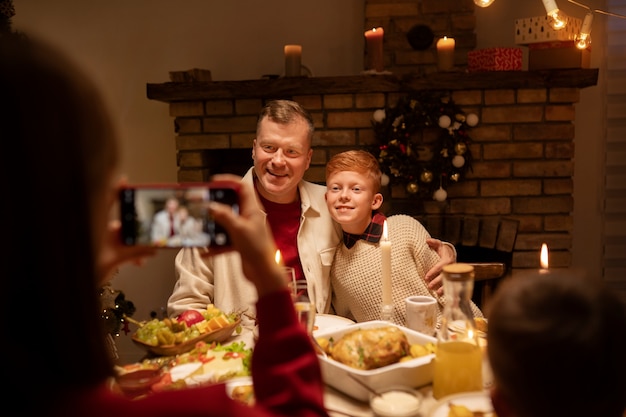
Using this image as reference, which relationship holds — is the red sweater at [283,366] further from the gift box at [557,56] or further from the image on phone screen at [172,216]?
the gift box at [557,56]

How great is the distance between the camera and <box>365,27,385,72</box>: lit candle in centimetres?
284

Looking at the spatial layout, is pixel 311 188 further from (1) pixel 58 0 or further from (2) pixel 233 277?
(1) pixel 58 0

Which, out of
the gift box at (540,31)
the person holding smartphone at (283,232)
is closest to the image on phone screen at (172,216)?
the person holding smartphone at (283,232)

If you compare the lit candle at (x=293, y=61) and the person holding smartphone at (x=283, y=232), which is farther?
the lit candle at (x=293, y=61)

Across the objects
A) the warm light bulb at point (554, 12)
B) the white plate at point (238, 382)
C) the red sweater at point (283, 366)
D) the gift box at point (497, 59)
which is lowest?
the white plate at point (238, 382)

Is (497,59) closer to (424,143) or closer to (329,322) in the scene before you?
(424,143)

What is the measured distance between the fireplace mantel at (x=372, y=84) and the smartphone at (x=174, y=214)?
213cm

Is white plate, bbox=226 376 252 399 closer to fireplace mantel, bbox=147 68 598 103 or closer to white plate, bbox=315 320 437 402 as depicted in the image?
white plate, bbox=315 320 437 402

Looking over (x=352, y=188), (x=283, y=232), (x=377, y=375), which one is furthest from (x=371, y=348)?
(x=283, y=232)

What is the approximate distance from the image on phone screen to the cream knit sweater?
3.42ft

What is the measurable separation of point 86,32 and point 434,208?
7.54 feet

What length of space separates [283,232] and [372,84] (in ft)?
3.83

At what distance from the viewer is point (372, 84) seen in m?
2.89

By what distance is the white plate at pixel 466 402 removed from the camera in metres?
0.96
